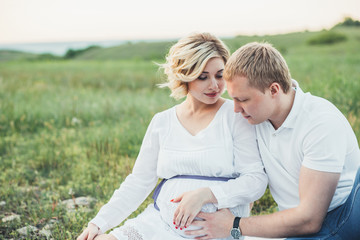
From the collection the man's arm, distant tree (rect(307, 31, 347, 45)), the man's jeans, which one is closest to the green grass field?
the man's arm

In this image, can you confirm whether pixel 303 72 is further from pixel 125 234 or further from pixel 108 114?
pixel 125 234

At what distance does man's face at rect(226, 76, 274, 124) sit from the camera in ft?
7.50

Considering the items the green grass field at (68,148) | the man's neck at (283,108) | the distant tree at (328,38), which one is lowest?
the green grass field at (68,148)

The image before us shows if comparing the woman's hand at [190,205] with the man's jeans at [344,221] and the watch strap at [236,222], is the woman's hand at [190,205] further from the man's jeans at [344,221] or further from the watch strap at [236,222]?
the man's jeans at [344,221]

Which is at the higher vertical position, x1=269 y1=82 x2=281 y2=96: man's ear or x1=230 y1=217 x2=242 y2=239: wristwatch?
x1=269 y1=82 x2=281 y2=96: man's ear

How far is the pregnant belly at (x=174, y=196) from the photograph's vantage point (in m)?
2.40

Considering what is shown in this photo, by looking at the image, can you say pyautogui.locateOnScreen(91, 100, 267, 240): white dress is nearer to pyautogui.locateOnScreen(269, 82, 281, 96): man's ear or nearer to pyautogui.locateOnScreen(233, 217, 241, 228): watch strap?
pyautogui.locateOnScreen(233, 217, 241, 228): watch strap

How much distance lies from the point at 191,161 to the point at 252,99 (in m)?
0.57

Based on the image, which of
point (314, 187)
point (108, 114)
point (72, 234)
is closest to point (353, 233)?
point (314, 187)

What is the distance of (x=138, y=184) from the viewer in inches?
111

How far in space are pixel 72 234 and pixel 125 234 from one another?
1220mm

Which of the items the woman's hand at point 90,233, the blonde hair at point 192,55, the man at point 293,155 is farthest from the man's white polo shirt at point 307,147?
the woman's hand at point 90,233

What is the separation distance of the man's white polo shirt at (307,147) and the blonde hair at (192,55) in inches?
22.8

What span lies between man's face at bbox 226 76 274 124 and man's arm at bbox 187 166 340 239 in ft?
1.34
